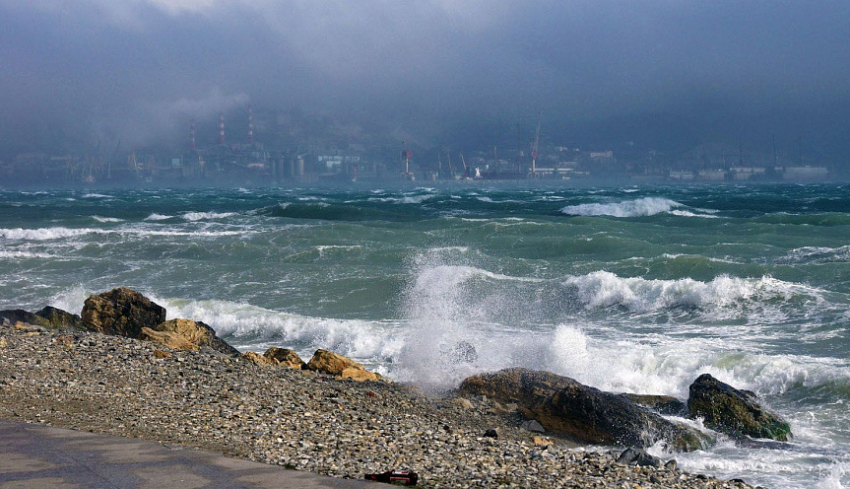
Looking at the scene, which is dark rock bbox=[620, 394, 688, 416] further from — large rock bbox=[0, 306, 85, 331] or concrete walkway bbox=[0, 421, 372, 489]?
large rock bbox=[0, 306, 85, 331]

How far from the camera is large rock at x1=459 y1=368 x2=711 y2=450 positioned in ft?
30.7

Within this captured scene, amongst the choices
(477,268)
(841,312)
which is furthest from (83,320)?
(841,312)

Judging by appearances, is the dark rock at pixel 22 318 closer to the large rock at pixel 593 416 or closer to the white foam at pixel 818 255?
the large rock at pixel 593 416

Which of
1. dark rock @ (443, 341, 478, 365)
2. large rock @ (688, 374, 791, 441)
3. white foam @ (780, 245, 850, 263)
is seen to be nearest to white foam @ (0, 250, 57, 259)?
dark rock @ (443, 341, 478, 365)

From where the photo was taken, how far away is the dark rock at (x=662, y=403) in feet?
35.0

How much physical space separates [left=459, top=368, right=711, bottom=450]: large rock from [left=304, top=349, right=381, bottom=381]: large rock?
7.09 ft

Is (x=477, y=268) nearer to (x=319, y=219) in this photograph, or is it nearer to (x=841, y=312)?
(x=841, y=312)

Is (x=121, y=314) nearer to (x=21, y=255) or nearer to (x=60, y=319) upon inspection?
Result: (x=60, y=319)

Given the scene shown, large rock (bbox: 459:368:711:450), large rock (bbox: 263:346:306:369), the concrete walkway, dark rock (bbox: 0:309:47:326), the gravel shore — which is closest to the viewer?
the concrete walkway

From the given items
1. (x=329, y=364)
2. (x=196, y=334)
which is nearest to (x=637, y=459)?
(x=329, y=364)

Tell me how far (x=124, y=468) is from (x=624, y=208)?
56.8 metres

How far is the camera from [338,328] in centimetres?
1659

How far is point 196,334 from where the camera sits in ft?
46.0

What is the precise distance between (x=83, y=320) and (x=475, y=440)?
9.82m
